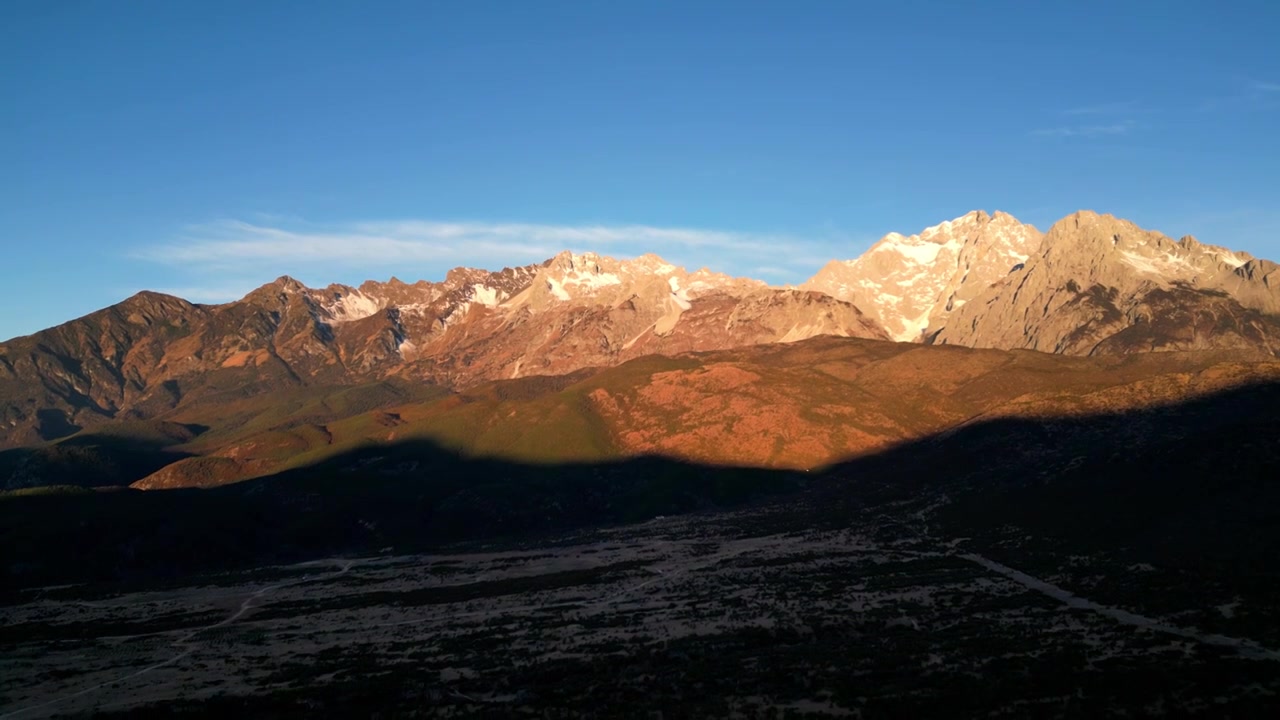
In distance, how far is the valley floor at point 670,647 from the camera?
2165 inches

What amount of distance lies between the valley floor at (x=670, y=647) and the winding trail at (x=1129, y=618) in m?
0.25

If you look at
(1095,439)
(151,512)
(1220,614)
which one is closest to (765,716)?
(1220,614)

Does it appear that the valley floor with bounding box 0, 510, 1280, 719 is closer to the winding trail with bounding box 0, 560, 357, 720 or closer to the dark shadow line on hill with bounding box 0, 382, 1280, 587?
the winding trail with bounding box 0, 560, 357, 720

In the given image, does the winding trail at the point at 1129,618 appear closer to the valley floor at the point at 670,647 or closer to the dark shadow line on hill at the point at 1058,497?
the valley floor at the point at 670,647

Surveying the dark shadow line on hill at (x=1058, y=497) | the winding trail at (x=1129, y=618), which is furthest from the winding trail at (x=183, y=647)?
the winding trail at (x=1129, y=618)

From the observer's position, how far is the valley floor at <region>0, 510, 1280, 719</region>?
180 ft

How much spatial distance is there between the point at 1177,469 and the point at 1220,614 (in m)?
63.4

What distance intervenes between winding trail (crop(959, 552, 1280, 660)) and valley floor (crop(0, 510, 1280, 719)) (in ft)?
0.83

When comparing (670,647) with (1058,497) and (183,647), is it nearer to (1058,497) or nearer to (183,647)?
(183,647)

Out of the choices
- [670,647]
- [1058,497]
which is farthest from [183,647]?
[1058,497]

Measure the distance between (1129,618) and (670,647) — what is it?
33.4 meters

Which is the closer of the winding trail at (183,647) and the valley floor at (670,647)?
the valley floor at (670,647)

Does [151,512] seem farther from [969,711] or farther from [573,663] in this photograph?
[969,711]

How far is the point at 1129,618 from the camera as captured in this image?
236ft
